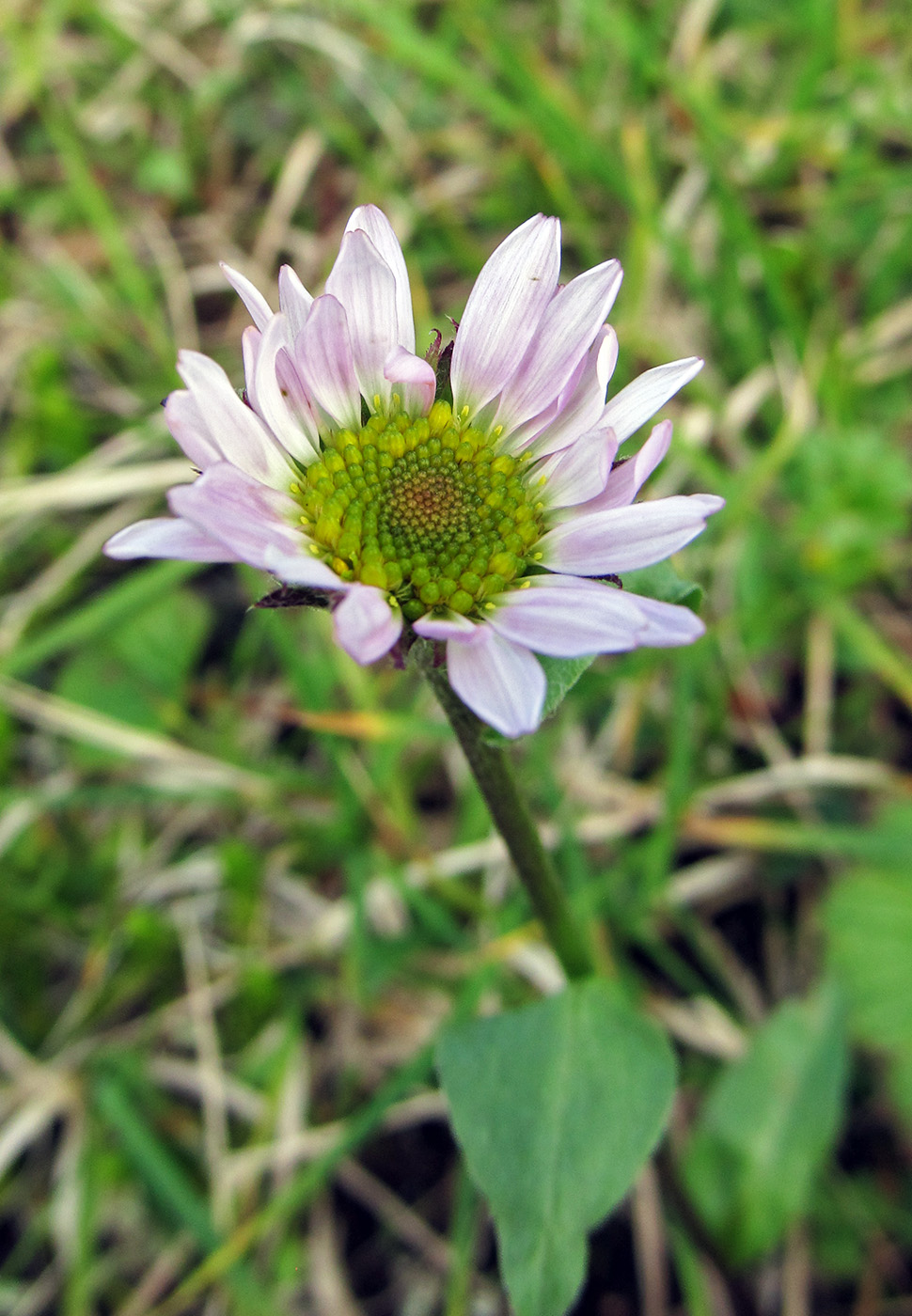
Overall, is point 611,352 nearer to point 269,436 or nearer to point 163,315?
point 269,436

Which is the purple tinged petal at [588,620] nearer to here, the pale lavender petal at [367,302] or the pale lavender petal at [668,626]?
the pale lavender petal at [668,626]

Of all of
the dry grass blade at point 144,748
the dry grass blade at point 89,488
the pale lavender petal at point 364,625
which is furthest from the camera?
the dry grass blade at point 89,488

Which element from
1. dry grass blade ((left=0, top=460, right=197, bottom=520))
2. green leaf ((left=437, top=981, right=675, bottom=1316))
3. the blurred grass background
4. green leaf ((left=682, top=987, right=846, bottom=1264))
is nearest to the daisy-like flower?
green leaf ((left=437, top=981, right=675, bottom=1316))

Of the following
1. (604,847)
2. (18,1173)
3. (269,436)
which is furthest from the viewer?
(604,847)

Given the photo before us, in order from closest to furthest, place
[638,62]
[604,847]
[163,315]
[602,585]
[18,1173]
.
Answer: [602,585], [18,1173], [604,847], [638,62], [163,315]

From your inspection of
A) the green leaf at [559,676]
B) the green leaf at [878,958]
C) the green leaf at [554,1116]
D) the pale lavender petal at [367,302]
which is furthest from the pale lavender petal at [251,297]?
the green leaf at [878,958]

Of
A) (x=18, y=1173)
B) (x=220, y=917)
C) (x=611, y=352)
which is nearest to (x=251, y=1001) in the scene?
(x=220, y=917)

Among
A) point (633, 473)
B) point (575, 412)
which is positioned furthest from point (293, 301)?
point (633, 473)
